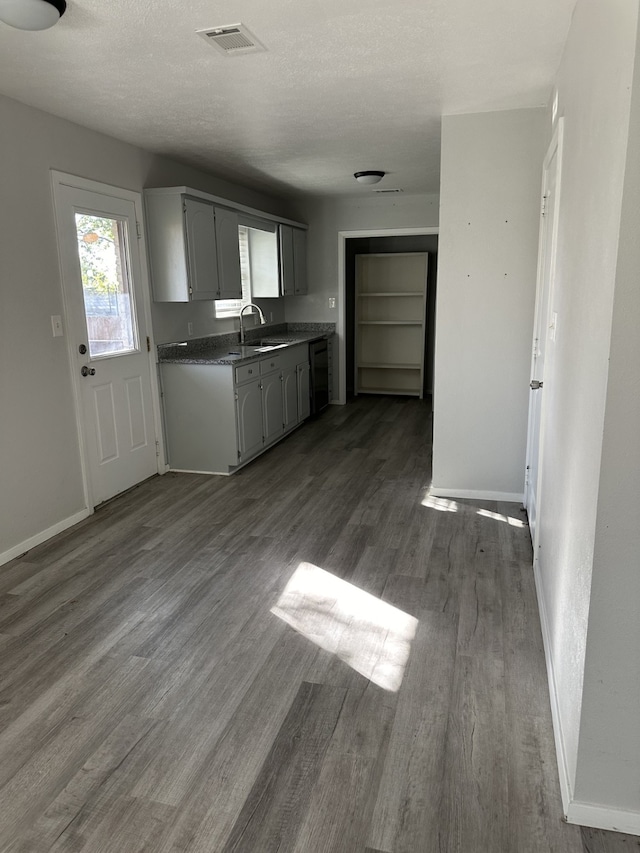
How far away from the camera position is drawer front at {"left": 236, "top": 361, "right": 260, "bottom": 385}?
4599mm

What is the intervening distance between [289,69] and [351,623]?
254 cm

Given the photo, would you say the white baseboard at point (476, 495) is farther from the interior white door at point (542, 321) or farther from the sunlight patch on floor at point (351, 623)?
the sunlight patch on floor at point (351, 623)

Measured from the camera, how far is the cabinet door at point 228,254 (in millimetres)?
4879

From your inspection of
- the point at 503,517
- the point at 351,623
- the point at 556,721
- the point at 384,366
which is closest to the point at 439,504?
the point at 503,517

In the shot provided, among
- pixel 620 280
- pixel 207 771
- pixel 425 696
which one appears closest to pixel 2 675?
pixel 207 771

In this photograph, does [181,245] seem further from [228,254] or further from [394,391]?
[394,391]

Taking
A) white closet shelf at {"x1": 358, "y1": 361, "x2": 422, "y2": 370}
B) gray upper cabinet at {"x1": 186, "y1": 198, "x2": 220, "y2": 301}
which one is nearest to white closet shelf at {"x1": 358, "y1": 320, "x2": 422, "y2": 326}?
white closet shelf at {"x1": 358, "y1": 361, "x2": 422, "y2": 370}

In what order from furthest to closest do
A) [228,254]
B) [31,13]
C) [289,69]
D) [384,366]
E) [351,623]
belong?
1. [384,366]
2. [228,254]
3. [289,69]
4. [351,623]
5. [31,13]

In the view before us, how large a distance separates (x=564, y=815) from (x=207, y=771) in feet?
3.33

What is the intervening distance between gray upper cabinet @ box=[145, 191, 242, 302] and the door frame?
8cm

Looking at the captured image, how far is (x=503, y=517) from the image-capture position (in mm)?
3678

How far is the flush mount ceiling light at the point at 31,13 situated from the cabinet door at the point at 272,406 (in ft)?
10.4

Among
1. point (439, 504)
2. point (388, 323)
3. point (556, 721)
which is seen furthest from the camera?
point (388, 323)

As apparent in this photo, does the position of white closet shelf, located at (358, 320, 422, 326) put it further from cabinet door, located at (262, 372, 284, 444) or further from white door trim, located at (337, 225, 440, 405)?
cabinet door, located at (262, 372, 284, 444)
